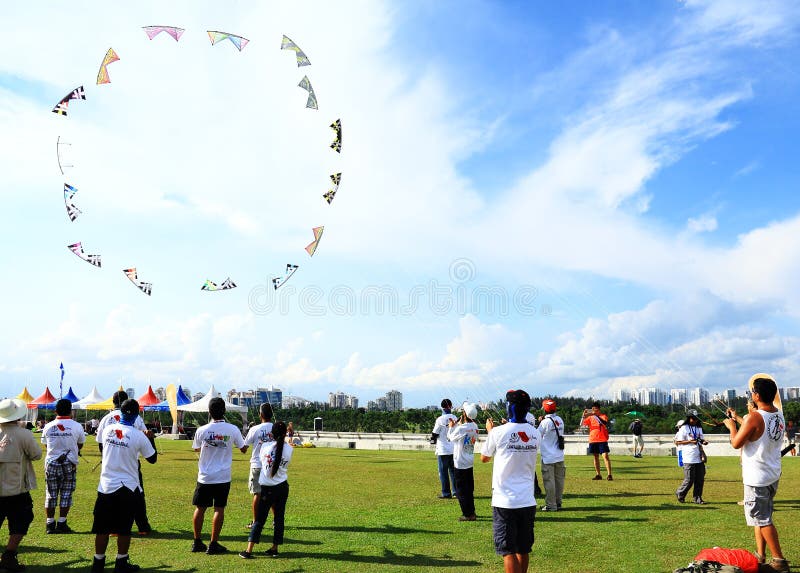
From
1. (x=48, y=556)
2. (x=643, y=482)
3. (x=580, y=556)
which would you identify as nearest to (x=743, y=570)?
(x=580, y=556)

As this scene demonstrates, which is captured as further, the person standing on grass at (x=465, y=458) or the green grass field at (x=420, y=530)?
the person standing on grass at (x=465, y=458)

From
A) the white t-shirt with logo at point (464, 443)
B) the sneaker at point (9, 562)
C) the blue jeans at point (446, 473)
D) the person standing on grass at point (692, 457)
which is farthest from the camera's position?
the blue jeans at point (446, 473)

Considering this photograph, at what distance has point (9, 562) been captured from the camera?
825 cm

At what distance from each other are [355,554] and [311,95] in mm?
11551

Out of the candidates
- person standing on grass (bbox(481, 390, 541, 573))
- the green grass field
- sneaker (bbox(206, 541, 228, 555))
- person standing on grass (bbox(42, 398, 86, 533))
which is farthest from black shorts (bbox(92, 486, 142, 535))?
person standing on grass (bbox(481, 390, 541, 573))

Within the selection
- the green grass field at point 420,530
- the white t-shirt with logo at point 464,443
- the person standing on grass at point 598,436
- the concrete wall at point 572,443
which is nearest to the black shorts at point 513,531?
the green grass field at point 420,530

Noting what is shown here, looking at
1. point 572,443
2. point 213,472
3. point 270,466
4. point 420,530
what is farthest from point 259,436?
point 572,443

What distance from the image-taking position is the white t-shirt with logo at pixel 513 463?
7.02 metres

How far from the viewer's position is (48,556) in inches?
359

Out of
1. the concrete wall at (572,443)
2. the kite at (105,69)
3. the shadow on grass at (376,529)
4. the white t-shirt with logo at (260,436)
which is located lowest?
the concrete wall at (572,443)

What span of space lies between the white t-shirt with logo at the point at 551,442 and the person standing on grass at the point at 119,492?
24.5ft

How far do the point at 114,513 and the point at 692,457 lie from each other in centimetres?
1115

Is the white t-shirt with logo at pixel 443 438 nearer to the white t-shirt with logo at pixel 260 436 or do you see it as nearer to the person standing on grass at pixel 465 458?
the person standing on grass at pixel 465 458

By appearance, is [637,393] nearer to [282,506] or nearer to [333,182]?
[333,182]
